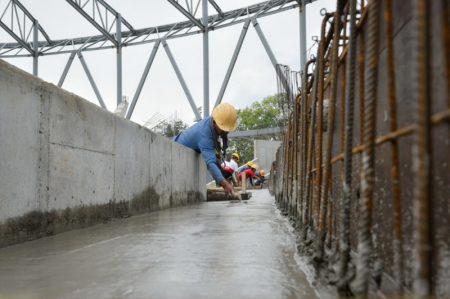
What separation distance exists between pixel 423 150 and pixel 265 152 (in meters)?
23.6

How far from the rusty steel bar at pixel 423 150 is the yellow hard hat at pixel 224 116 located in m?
7.04

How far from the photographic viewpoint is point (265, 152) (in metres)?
24.5

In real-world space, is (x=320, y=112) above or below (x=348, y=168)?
above

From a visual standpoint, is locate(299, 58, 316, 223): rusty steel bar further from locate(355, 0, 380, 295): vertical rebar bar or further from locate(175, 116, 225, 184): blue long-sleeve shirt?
locate(175, 116, 225, 184): blue long-sleeve shirt

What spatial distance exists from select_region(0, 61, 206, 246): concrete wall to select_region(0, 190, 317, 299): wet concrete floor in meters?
0.24

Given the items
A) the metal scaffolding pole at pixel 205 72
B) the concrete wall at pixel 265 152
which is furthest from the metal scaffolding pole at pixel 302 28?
the concrete wall at pixel 265 152

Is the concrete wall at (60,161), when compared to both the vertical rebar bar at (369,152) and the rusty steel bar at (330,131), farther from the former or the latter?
the vertical rebar bar at (369,152)

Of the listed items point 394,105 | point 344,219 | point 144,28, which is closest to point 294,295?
point 344,219

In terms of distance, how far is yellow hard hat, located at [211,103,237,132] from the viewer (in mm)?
7989

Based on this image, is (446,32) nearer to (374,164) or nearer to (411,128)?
(411,128)

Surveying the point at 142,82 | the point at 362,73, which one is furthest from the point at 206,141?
the point at 142,82

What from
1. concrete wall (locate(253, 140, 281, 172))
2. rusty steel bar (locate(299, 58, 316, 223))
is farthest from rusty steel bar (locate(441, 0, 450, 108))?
concrete wall (locate(253, 140, 281, 172))

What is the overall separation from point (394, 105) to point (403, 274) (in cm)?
58

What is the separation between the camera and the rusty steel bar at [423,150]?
3.09ft
